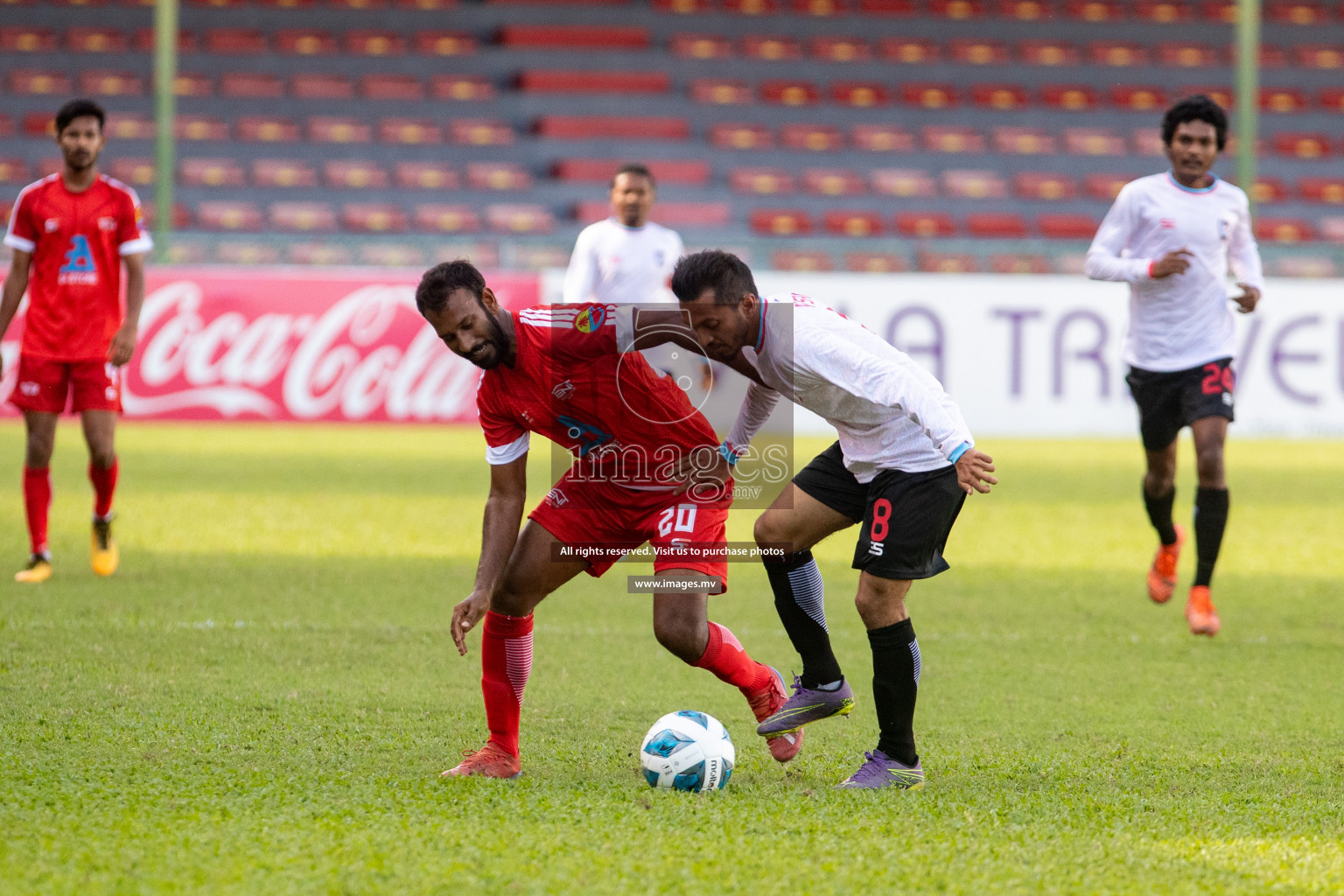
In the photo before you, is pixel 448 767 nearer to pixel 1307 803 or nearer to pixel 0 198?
pixel 1307 803

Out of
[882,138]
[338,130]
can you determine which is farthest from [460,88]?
[882,138]

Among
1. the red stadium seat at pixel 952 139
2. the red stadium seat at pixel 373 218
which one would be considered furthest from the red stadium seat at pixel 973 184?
the red stadium seat at pixel 373 218

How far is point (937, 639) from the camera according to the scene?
6098 millimetres

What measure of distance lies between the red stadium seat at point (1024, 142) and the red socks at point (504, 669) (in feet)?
69.4

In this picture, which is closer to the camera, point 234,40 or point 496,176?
point 496,176

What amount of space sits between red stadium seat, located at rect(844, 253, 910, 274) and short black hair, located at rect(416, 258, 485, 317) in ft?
41.1

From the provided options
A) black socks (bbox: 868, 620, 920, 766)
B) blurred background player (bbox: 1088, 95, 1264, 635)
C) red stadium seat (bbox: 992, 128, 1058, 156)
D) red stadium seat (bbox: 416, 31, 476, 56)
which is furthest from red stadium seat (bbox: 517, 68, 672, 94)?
black socks (bbox: 868, 620, 920, 766)

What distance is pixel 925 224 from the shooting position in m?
22.1

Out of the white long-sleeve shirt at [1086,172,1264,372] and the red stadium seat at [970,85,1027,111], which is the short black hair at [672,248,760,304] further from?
the red stadium seat at [970,85,1027,111]

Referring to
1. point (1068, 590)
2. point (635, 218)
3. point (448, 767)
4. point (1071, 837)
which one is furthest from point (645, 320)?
point (635, 218)

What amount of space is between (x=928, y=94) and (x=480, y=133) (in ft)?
24.8

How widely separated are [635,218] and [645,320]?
210 inches

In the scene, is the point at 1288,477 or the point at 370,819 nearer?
the point at 370,819

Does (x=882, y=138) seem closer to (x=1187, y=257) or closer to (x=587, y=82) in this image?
(x=587, y=82)
